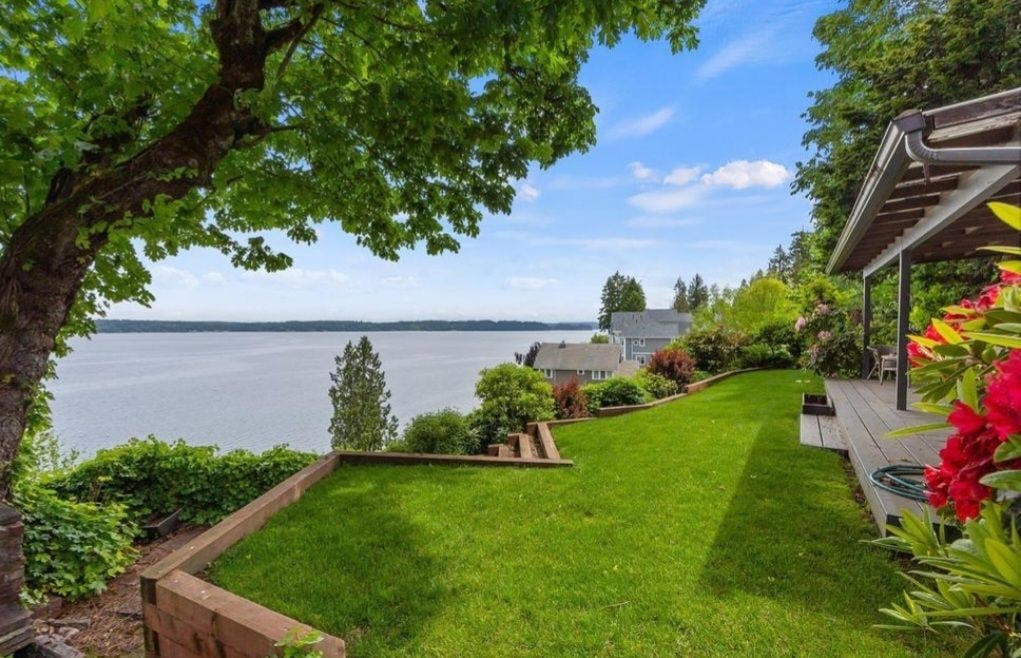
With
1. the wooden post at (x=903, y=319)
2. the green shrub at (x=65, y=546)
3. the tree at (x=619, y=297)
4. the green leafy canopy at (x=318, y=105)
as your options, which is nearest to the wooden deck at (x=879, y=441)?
the wooden post at (x=903, y=319)

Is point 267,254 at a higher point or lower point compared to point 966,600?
higher

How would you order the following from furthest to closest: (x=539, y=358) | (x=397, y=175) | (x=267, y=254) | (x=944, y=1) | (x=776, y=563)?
(x=539, y=358), (x=944, y=1), (x=267, y=254), (x=397, y=175), (x=776, y=563)

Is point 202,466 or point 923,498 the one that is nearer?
point 923,498

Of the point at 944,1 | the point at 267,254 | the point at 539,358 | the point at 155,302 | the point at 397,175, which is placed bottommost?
the point at 539,358

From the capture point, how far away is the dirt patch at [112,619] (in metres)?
3.57

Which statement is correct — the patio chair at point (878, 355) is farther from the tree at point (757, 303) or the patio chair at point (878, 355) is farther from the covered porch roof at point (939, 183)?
the tree at point (757, 303)

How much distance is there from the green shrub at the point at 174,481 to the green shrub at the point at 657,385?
312 inches

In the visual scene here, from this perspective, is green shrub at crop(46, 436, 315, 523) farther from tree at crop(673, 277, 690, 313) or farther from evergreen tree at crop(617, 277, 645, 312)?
tree at crop(673, 277, 690, 313)

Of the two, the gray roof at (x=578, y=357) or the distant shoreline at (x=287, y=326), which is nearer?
the distant shoreline at (x=287, y=326)

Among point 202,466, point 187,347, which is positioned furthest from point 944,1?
point 187,347

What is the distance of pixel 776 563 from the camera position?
3.11 meters

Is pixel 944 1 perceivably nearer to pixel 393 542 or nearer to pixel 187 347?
pixel 393 542

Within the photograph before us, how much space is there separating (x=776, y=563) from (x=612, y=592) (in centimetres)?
117

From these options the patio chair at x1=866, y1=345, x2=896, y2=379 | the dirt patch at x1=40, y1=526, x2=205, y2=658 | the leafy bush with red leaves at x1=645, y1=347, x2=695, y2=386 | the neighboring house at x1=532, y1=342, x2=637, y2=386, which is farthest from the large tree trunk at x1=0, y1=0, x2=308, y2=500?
the neighboring house at x1=532, y1=342, x2=637, y2=386
